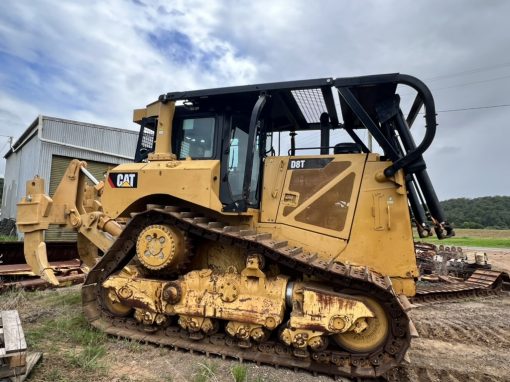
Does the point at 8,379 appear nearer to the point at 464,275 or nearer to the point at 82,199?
the point at 82,199

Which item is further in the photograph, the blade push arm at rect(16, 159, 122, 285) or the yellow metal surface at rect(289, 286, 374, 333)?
the blade push arm at rect(16, 159, 122, 285)

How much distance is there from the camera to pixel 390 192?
4.75m

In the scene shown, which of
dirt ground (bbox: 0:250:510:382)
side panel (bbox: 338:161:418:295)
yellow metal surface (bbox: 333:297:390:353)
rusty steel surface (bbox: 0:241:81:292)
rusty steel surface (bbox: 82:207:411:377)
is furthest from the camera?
rusty steel surface (bbox: 0:241:81:292)

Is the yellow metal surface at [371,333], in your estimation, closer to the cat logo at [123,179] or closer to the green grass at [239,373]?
the green grass at [239,373]

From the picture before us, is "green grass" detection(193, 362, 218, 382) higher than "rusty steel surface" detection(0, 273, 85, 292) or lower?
lower

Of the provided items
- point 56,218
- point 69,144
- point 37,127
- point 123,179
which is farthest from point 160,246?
point 37,127

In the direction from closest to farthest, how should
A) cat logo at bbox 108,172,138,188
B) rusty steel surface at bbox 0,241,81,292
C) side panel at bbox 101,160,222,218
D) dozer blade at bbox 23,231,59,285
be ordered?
side panel at bbox 101,160,222,218 < cat logo at bbox 108,172,138,188 < dozer blade at bbox 23,231,59,285 < rusty steel surface at bbox 0,241,81,292

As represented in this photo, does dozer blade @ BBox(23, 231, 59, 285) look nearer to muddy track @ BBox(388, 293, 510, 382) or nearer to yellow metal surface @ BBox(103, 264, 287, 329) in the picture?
yellow metal surface @ BBox(103, 264, 287, 329)

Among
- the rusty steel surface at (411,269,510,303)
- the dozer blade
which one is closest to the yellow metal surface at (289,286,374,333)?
the dozer blade

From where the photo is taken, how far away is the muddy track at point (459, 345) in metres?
4.25

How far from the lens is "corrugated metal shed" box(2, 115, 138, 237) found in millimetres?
17953

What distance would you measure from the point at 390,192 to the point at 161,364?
3.34 metres

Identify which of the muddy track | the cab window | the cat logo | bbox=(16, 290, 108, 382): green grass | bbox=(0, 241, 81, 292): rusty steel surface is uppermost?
the cab window

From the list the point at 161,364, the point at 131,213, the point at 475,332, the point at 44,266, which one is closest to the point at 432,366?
the point at 475,332
